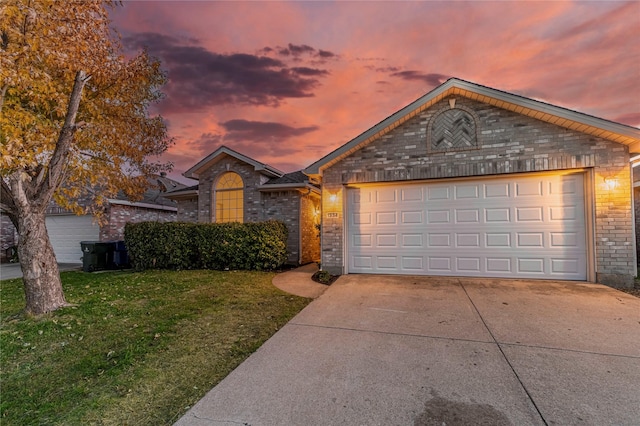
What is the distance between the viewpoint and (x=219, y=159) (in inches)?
490

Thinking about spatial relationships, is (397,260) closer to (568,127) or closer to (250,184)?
(568,127)

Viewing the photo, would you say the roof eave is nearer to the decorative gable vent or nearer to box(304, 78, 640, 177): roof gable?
box(304, 78, 640, 177): roof gable

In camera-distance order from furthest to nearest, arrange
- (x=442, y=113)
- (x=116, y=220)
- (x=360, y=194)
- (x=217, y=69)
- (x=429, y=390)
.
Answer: (x=116, y=220)
(x=217, y=69)
(x=360, y=194)
(x=442, y=113)
(x=429, y=390)

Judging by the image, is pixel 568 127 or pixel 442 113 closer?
pixel 568 127

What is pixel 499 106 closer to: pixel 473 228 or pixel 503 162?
pixel 503 162

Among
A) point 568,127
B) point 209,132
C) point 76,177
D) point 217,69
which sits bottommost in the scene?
point 76,177

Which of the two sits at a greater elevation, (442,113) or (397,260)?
(442,113)

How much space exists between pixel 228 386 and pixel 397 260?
5.90 m

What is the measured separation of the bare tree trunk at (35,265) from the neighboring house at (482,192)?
18.9ft

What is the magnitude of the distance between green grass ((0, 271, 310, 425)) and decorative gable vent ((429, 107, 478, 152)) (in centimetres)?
524

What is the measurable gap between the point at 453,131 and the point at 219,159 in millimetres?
9459

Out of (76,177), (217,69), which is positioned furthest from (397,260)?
(217,69)

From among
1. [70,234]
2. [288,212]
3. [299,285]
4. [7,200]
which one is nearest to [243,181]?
[288,212]

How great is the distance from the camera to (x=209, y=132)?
41.8ft
